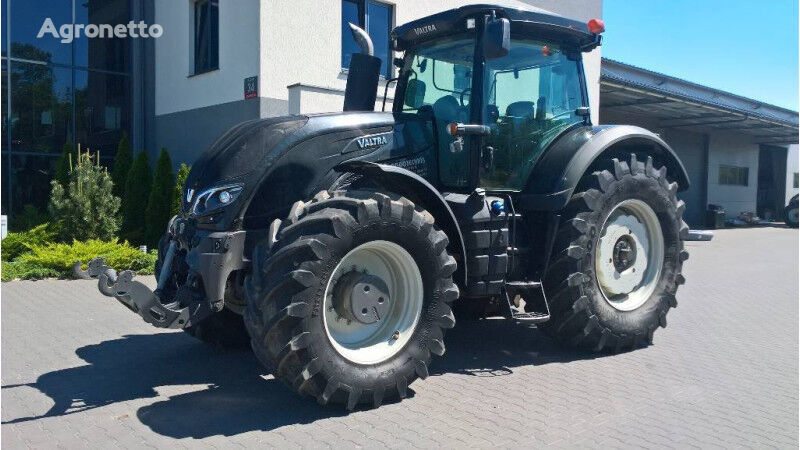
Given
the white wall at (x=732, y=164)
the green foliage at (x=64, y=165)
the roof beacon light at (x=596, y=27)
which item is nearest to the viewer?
the roof beacon light at (x=596, y=27)

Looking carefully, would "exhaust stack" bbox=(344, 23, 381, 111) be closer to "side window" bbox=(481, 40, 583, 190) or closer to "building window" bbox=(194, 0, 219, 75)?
"side window" bbox=(481, 40, 583, 190)

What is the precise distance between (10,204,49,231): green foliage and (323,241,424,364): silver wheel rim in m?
9.87

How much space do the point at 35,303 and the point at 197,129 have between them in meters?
5.63

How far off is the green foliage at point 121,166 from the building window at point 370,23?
177 inches

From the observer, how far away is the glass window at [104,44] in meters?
14.6

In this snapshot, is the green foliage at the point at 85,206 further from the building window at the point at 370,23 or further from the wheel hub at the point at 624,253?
the wheel hub at the point at 624,253

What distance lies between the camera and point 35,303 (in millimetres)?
8367

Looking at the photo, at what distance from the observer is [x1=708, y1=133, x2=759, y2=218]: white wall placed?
1212 inches

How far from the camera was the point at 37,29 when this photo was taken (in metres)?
14.0

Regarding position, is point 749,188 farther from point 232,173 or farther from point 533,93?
point 232,173

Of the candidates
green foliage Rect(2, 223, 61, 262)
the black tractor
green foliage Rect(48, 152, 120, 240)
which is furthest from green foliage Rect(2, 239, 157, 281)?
the black tractor

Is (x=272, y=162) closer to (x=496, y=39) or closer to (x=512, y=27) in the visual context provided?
(x=496, y=39)

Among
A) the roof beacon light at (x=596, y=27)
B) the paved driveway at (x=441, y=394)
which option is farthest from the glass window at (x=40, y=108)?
the roof beacon light at (x=596, y=27)

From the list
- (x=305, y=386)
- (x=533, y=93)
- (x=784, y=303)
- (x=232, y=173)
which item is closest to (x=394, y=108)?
(x=533, y=93)
